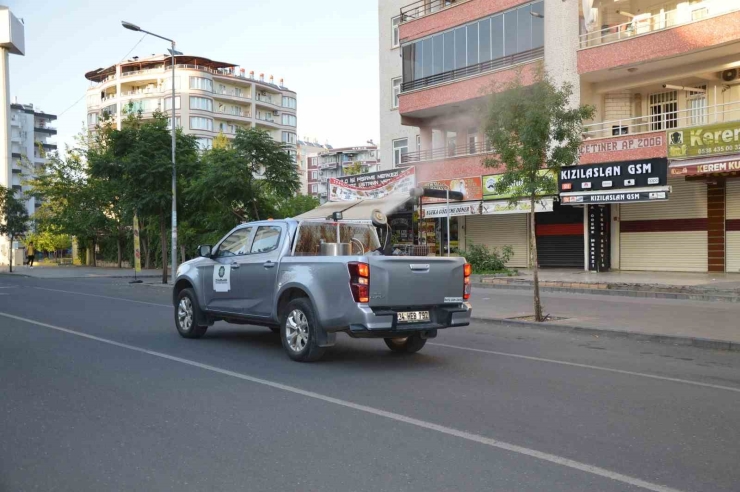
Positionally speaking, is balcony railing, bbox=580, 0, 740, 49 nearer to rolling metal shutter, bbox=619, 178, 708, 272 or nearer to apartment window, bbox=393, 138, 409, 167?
rolling metal shutter, bbox=619, 178, 708, 272

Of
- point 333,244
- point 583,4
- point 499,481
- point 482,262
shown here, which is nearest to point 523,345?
point 333,244

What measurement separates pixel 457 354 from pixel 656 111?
66.9 feet

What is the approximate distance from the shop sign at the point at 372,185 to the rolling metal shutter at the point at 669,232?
940cm

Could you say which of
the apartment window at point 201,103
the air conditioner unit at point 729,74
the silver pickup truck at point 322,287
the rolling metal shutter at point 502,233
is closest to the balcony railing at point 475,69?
the rolling metal shutter at point 502,233

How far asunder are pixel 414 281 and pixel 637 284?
518 inches

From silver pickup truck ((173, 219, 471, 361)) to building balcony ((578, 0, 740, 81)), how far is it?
16.7m

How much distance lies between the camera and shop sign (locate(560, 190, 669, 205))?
23.0 metres

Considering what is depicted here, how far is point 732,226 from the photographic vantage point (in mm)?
23891

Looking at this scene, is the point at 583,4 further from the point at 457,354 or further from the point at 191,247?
the point at 191,247

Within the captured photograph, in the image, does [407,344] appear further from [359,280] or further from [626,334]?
[626,334]

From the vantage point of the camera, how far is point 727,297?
16.9m

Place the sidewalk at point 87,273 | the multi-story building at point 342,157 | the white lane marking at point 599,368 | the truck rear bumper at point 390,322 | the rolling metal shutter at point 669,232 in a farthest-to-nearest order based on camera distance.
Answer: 1. the multi-story building at point 342,157
2. the sidewalk at point 87,273
3. the rolling metal shutter at point 669,232
4. the truck rear bumper at point 390,322
5. the white lane marking at point 599,368

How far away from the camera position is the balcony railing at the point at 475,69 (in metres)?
28.0

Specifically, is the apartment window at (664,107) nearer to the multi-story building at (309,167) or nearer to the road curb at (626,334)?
the road curb at (626,334)
